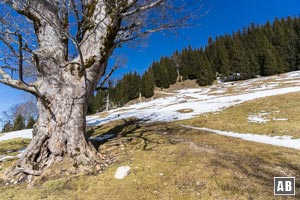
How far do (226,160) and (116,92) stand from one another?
50.5 m

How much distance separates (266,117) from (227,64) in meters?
48.3

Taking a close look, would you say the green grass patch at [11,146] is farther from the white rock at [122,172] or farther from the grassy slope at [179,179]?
the white rock at [122,172]

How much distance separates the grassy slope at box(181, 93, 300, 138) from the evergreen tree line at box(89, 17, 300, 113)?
35.1 metres

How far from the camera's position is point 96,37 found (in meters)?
5.25

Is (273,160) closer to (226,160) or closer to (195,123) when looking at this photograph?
(226,160)

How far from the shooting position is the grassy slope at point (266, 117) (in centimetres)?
880

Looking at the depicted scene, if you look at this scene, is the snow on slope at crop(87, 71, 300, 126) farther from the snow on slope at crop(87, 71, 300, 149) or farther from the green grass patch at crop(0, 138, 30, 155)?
the green grass patch at crop(0, 138, 30, 155)

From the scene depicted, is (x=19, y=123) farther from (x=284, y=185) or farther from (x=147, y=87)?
(x=284, y=185)

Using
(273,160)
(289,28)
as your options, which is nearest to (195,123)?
(273,160)

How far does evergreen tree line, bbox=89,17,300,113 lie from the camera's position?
49594 millimetres

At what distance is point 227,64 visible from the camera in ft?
181

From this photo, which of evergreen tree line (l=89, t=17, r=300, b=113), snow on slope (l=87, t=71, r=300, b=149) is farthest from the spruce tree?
snow on slope (l=87, t=71, r=300, b=149)

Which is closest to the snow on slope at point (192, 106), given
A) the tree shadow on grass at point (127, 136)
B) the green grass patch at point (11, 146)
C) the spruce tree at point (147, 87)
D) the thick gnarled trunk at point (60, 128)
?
the tree shadow on grass at point (127, 136)

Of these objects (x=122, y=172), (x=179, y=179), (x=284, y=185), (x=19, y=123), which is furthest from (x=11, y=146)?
(x=19, y=123)
